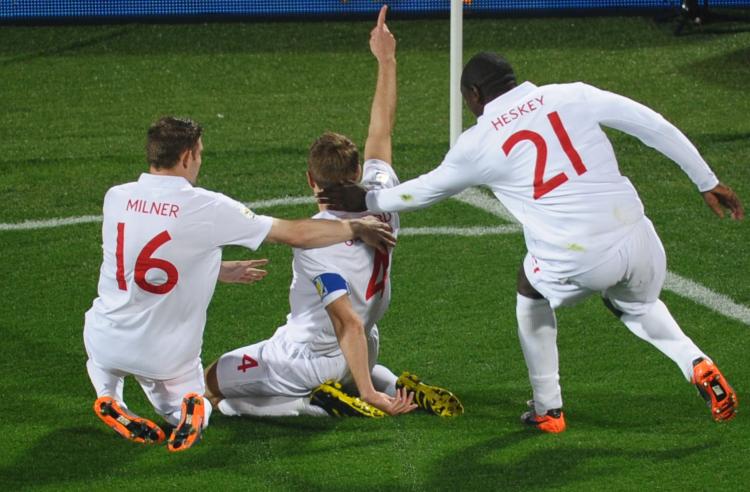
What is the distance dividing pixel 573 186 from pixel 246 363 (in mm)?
1754

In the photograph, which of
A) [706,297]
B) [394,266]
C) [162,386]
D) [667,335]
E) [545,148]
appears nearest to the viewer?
[545,148]

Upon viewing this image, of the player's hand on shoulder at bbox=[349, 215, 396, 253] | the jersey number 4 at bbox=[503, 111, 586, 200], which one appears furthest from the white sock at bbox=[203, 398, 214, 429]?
the jersey number 4 at bbox=[503, 111, 586, 200]

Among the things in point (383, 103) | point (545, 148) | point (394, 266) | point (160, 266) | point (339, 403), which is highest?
point (383, 103)

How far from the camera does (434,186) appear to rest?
5617 millimetres

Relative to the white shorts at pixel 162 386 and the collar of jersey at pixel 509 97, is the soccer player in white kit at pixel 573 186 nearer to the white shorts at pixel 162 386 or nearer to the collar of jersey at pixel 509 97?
the collar of jersey at pixel 509 97

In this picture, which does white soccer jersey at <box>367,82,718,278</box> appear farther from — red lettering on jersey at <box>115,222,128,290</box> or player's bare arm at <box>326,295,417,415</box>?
red lettering on jersey at <box>115,222,128,290</box>

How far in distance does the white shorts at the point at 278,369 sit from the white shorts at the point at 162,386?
0.28 m

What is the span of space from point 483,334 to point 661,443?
1845 millimetres

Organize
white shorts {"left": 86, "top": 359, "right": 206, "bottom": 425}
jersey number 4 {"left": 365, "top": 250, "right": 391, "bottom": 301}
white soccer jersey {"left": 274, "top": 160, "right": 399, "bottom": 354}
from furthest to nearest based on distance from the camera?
jersey number 4 {"left": 365, "top": 250, "right": 391, "bottom": 301}, white soccer jersey {"left": 274, "top": 160, "right": 399, "bottom": 354}, white shorts {"left": 86, "top": 359, "right": 206, "bottom": 425}

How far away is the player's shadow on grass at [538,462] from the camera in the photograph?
17.7ft

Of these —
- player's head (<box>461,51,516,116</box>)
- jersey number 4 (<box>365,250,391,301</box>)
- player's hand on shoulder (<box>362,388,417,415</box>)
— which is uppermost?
player's head (<box>461,51,516,116</box>)

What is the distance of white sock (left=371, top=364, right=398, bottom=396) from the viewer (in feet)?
21.0

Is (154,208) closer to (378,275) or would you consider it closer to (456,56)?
(378,275)

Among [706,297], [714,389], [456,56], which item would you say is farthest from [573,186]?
[456,56]
